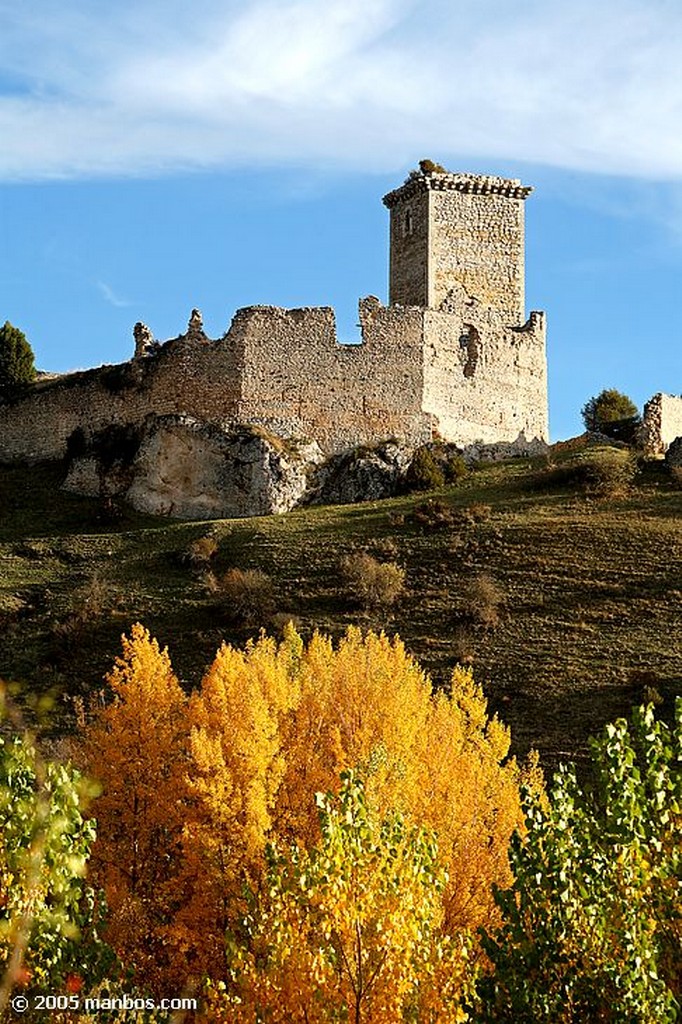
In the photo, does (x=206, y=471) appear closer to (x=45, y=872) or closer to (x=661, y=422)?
(x=661, y=422)

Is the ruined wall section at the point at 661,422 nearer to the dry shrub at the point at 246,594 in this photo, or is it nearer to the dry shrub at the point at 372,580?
the dry shrub at the point at 372,580

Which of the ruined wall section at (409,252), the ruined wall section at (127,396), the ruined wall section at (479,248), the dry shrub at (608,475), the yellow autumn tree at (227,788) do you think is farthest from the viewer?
the ruined wall section at (479,248)

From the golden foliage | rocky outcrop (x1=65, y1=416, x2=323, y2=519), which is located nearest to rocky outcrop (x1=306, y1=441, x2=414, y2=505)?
rocky outcrop (x1=65, y1=416, x2=323, y2=519)

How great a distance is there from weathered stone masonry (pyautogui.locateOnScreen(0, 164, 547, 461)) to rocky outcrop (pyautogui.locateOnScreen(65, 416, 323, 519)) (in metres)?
0.91

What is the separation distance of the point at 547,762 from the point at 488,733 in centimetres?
200

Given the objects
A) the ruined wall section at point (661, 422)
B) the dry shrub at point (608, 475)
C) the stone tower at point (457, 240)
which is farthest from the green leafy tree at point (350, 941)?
the ruined wall section at point (661, 422)

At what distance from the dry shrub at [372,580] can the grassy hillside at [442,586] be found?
1.13 ft

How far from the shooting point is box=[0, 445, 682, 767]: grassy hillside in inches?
1508

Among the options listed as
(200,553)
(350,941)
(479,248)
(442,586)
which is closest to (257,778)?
(350,941)

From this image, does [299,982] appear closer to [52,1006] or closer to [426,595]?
[52,1006]

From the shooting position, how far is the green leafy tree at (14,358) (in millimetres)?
59438

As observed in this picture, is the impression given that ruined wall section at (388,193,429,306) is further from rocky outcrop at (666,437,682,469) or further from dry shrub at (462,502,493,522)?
rocky outcrop at (666,437,682,469)

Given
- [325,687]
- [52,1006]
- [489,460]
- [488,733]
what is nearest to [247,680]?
[325,687]

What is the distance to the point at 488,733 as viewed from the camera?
107 ft
